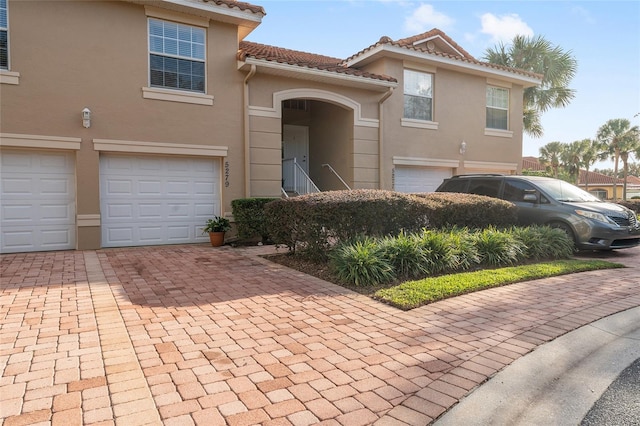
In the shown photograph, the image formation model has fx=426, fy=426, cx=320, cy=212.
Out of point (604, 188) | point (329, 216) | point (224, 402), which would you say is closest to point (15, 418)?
point (224, 402)

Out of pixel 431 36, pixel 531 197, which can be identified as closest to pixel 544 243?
pixel 531 197

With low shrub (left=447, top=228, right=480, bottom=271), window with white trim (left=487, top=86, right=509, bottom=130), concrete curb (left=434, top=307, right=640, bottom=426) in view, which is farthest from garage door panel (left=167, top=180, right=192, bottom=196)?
window with white trim (left=487, top=86, right=509, bottom=130)

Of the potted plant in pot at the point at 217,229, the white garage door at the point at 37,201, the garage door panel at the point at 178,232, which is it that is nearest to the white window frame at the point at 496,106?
the potted plant in pot at the point at 217,229

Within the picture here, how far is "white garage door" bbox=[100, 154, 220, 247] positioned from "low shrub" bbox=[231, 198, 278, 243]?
3.93 ft

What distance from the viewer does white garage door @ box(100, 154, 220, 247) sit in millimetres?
10148

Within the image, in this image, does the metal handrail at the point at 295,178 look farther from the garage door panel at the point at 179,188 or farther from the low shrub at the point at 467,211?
the low shrub at the point at 467,211

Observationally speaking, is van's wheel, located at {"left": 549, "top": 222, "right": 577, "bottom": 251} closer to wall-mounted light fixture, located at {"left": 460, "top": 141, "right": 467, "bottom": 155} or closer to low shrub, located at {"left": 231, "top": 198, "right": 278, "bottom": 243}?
wall-mounted light fixture, located at {"left": 460, "top": 141, "right": 467, "bottom": 155}

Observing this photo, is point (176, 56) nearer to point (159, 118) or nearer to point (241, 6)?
point (159, 118)

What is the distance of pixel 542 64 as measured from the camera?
66.6 ft

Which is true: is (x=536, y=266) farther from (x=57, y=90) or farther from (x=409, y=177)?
(x=57, y=90)

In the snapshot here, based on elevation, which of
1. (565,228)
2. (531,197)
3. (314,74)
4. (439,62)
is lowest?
(565,228)

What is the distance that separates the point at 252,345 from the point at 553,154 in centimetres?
4634

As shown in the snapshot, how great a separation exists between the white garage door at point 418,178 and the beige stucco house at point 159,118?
4.5 inches

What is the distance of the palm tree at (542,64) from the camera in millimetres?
20125
